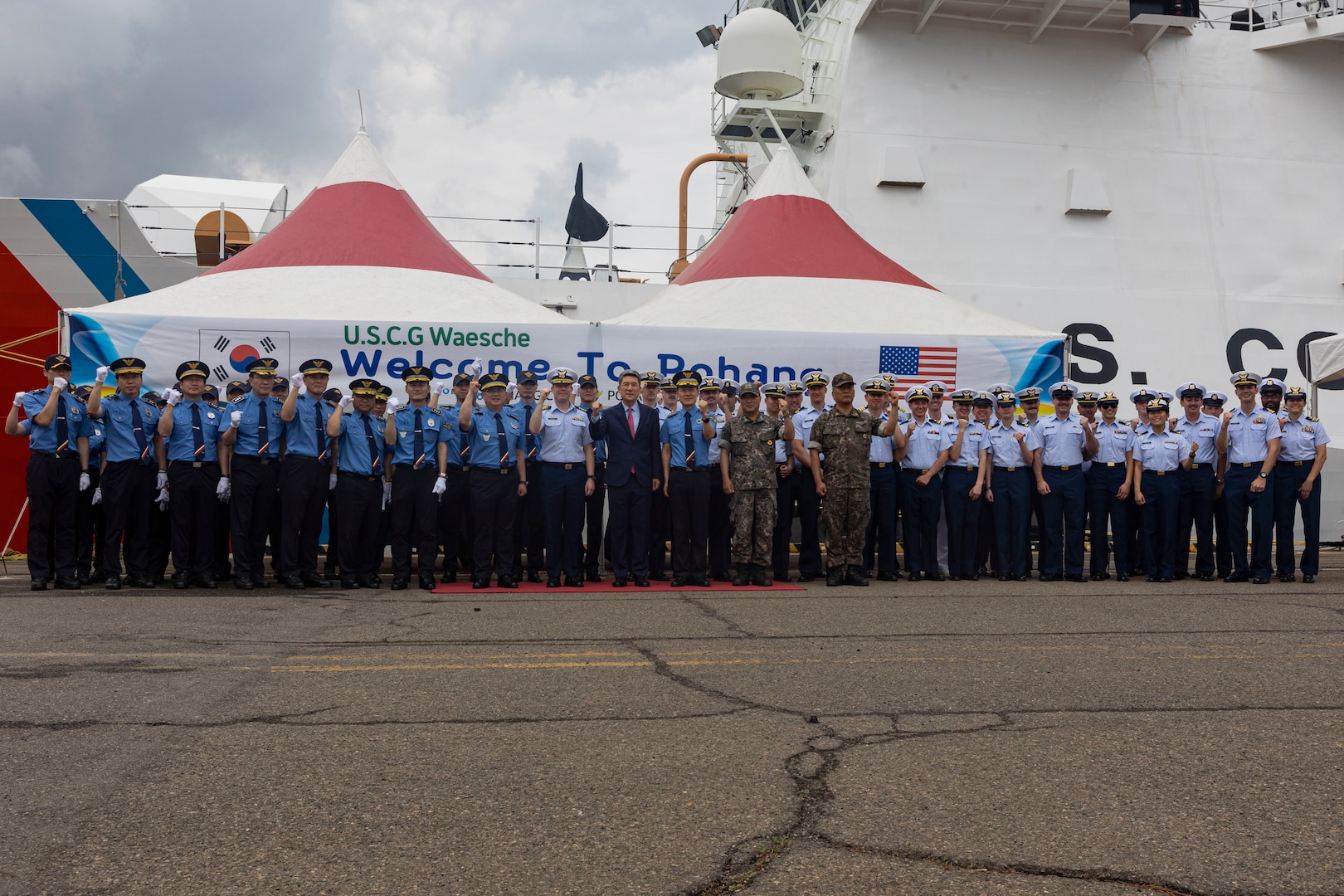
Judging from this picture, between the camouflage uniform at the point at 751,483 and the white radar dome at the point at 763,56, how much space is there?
963 cm

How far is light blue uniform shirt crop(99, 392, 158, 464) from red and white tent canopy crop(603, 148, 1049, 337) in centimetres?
406

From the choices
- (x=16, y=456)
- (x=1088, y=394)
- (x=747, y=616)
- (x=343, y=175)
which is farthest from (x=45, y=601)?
(x=1088, y=394)

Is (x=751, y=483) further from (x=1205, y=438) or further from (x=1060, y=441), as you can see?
(x=1205, y=438)

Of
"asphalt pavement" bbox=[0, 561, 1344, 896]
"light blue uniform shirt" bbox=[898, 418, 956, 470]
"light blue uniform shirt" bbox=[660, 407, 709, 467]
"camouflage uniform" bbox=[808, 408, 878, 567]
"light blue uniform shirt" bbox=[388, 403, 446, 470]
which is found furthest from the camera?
"light blue uniform shirt" bbox=[898, 418, 956, 470]

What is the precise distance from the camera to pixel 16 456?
385 inches

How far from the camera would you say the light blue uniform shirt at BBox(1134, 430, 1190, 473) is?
31.4 feet

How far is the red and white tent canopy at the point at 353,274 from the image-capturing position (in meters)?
9.76

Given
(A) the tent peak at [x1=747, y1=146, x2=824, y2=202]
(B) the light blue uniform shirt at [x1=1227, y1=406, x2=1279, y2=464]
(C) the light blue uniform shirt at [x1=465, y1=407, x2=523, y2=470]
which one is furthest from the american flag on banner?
(C) the light blue uniform shirt at [x1=465, y1=407, x2=523, y2=470]

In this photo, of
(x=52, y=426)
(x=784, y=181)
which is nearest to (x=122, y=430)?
(x=52, y=426)

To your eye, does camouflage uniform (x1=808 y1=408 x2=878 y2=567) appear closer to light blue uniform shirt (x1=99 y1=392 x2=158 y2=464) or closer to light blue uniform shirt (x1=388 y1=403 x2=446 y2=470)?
light blue uniform shirt (x1=388 y1=403 x2=446 y2=470)

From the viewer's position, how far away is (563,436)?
8.72m

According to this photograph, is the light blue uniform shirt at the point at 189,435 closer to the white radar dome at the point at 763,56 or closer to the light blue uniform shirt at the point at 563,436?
the light blue uniform shirt at the point at 563,436

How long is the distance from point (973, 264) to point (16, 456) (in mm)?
11810

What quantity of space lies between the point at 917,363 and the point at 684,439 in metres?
2.71
